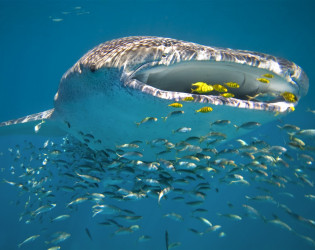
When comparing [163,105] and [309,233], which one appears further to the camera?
[309,233]

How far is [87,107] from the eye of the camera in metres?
3.80

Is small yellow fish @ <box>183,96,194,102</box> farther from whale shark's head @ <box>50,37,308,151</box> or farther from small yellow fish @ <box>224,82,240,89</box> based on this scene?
small yellow fish @ <box>224,82,240,89</box>

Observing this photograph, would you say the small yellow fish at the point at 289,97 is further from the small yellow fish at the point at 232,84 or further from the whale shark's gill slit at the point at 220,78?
the small yellow fish at the point at 232,84

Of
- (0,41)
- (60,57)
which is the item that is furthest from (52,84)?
(0,41)

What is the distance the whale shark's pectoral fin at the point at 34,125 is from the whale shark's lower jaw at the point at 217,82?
276 cm

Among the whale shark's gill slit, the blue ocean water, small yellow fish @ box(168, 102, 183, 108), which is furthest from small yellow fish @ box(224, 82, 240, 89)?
the blue ocean water

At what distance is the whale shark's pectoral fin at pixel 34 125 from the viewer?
5.57 metres

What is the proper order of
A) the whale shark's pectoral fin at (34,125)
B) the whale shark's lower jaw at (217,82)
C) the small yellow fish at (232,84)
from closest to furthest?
the whale shark's lower jaw at (217,82), the small yellow fish at (232,84), the whale shark's pectoral fin at (34,125)

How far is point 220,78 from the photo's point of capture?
343 cm

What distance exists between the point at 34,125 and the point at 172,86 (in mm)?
4534

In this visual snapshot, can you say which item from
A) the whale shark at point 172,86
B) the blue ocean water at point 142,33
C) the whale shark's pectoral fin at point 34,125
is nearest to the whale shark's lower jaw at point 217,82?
the whale shark at point 172,86

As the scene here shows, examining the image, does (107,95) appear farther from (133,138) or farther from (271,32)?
(271,32)

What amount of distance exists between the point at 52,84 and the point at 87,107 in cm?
5183

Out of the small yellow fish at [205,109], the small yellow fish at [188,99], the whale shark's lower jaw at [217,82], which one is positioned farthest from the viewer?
the small yellow fish at [205,109]
